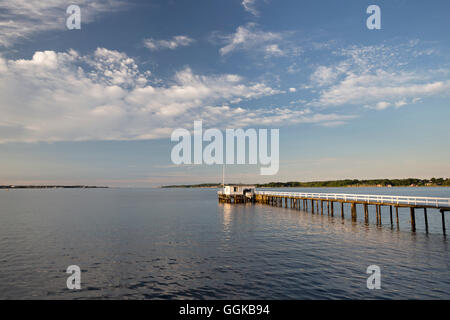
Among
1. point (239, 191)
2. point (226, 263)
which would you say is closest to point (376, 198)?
point (226, 263)

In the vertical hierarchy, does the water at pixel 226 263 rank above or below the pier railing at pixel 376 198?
below

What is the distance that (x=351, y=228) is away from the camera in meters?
35.4

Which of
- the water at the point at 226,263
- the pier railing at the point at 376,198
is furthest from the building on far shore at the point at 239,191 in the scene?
the water at the point at 226,263

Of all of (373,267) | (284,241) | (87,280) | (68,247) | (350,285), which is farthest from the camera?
(284,241)

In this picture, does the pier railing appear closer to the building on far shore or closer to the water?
the building on far shore

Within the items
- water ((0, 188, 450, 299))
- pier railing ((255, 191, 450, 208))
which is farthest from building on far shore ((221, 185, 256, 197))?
water ((0, 188, 450, 299))

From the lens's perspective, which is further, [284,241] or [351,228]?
[351,228]

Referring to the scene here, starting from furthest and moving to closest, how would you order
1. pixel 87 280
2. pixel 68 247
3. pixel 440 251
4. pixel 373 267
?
1. pixel 68 247
2. pixel 440 251
3. pixel 373 267
4. pixel 87 280

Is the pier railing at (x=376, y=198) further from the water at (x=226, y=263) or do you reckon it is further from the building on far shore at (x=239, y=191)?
the water at (x=226, y=263)

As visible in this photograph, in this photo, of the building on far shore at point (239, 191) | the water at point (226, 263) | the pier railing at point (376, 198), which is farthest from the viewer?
the building on far shore at point (239, 191)

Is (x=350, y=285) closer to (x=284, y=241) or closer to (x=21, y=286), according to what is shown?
(x=284, y=241)

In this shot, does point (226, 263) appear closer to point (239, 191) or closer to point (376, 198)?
point (376, 198)
